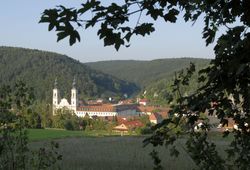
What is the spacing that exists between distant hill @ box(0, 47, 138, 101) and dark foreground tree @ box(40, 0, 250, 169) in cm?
12810

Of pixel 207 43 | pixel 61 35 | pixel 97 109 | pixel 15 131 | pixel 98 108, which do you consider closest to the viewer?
pixel 61 35

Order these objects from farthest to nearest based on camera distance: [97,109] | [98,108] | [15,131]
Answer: [98,108] → [97,109] → [15,131]

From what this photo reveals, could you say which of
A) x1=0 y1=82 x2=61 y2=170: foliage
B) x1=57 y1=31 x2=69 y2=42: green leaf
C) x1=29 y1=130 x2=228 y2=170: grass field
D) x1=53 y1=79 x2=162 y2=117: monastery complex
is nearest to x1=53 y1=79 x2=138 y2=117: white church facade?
x1=53 y1=79 x2=162 y2=117: monastery complex

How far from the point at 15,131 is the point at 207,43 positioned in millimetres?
3420

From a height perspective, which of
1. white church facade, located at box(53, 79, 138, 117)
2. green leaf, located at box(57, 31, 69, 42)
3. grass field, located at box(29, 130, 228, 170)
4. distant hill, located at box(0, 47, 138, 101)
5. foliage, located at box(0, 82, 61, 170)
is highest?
distant hill, located at box(0, 47, 138, 101)

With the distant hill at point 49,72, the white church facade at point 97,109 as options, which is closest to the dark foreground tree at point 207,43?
the distant hill at point 49,72

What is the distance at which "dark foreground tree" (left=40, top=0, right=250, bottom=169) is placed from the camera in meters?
2.84

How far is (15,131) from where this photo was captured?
6441 mm

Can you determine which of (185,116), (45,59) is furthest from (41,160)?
(45,59)

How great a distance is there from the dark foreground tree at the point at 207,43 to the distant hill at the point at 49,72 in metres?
128

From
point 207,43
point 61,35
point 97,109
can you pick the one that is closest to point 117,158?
point 207,43

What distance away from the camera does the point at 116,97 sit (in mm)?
192125

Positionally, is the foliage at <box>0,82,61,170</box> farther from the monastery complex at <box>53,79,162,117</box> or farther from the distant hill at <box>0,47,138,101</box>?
the monastery complex at <box>53,79,162,117</box>

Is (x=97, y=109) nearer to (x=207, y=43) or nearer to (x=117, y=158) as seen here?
(x=117, y=158)
